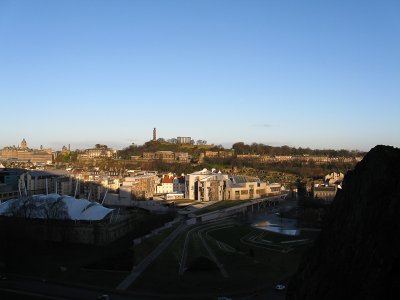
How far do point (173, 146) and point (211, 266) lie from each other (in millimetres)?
88350

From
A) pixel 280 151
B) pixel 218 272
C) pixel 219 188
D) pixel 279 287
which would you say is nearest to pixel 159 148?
pixel 280 151

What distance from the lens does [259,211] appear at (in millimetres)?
43125

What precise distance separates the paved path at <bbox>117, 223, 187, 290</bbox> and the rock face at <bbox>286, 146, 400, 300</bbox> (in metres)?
10.3

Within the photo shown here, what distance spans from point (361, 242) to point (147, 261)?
14996mm

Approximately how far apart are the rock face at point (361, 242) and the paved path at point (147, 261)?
1027 cm

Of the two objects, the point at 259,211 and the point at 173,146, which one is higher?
the point at 173,146

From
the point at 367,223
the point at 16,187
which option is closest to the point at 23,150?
the point at 16,187

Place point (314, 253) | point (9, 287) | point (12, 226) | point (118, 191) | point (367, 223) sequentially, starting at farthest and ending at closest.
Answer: point (118, 191)
point (12, 226)
point (9, 287)
point (314, 253)
point (367, 223)

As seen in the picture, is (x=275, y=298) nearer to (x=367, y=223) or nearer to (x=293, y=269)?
(x=293, y=269)

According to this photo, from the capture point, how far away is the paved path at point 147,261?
17594 mm

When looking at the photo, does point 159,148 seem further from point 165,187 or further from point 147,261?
point 147,261

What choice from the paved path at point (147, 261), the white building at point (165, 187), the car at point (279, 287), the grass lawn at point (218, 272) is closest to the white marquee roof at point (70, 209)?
→ the paved path at point (147, 261)

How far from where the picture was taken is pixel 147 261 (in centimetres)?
2080

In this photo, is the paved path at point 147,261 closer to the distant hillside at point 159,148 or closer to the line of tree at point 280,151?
the distant hillside at point 159,148
